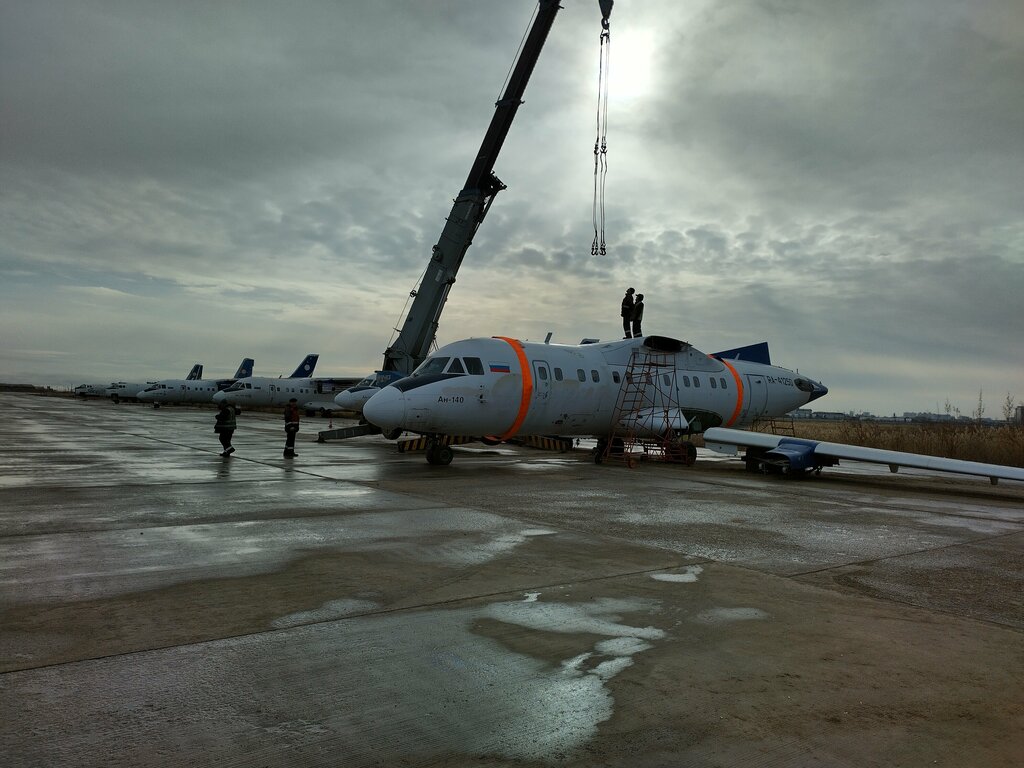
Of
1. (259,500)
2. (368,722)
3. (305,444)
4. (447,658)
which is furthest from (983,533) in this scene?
(305,444)

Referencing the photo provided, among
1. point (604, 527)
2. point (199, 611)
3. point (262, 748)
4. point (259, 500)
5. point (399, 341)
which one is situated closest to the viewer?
point (262, 748)

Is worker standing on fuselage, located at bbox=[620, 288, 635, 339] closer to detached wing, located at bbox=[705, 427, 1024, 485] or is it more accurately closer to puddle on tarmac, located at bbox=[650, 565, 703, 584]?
detached wing, located at bbox=[705, 427, 1024, 485]

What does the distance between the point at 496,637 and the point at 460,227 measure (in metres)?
21.9

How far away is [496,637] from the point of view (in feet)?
13.3

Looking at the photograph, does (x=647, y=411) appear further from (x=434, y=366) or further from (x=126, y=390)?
(x=126, y=390)

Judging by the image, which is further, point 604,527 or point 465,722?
point 604,527

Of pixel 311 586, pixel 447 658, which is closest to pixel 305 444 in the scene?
pixel 311 586

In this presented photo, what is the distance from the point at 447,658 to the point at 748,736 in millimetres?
1588

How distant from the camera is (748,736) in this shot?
2928 millimetres

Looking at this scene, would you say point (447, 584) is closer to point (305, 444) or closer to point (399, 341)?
point (305, 444)

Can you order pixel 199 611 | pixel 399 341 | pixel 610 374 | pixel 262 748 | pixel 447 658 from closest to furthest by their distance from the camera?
pixel 262 748 < pixel 447 658 < pixel 199 611 < pixel 610 374 < pixel 399 341

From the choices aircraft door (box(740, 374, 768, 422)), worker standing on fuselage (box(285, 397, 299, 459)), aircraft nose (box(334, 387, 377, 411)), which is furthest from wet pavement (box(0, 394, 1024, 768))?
aircraft nose (box(334, 387, 377, 411))

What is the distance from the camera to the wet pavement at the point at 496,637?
285cm

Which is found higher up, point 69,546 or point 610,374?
point 610,374
